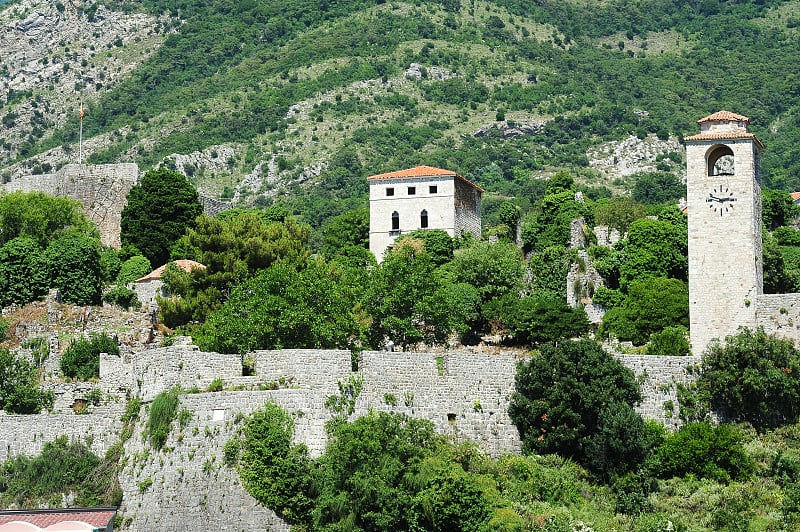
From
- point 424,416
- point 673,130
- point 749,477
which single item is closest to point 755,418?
point 749,477

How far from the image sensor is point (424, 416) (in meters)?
43.0

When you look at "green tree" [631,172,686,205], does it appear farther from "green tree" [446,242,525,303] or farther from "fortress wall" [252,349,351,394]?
"fortress wall" [252,349,351,394]

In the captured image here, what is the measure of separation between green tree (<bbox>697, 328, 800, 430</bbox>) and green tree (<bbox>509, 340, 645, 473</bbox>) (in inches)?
101

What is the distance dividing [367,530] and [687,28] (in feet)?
391

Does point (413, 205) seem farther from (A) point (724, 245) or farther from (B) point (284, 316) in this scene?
(A) point (724, 245)

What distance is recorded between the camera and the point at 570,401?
4338cm

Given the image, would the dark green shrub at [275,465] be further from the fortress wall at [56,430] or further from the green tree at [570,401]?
the green tree at [570,401]

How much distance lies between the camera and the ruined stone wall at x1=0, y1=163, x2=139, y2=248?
73.6 metres

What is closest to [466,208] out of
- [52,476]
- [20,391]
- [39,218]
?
[39,218]

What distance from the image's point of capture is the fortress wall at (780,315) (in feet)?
155

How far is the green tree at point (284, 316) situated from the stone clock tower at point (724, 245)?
12060 millimetres

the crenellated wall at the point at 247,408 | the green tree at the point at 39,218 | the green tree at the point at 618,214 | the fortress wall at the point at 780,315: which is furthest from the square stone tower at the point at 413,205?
the crenellated wall at the point at 247,408

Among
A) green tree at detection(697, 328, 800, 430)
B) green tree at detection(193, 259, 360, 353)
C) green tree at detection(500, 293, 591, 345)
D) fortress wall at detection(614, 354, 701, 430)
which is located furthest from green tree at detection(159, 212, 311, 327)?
green tree at detection(697, 328, 800, 430)

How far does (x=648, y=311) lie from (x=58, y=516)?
26.1 m
